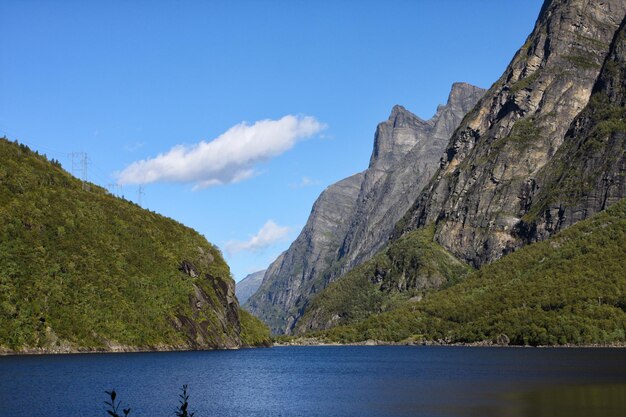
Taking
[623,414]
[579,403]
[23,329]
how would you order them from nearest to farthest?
[623,414]
[579,403]
[23,329]

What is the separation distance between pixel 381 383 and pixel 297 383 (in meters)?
15.4

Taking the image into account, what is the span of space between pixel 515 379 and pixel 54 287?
112 metres

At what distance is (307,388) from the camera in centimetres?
12750

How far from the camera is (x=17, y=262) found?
593ft

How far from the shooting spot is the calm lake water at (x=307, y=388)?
90938 mm

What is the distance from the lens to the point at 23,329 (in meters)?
170

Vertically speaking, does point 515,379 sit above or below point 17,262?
below

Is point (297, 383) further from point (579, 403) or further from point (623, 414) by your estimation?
point (623, 414)

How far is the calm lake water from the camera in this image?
298ft

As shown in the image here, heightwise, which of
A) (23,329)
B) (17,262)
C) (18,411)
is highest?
(17,262)

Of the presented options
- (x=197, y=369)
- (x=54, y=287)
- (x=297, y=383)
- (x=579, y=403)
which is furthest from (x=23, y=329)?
(x=579, y=403)

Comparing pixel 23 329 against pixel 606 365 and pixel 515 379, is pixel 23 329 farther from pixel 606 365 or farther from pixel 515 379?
pixel 606 365

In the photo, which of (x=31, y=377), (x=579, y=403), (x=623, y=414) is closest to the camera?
(x=623, y=414)

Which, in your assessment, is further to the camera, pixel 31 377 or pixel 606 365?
pixel 606 365
